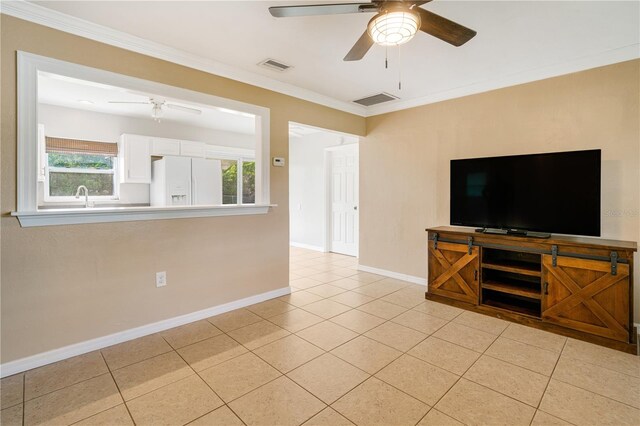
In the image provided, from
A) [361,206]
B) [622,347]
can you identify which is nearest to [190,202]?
[361,206]

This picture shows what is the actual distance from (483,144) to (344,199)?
3.08 metres

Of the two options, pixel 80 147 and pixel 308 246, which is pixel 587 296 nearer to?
pixel 308 246

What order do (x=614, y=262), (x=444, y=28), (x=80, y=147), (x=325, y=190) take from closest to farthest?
(x=444, y=28) → (x=614, y=262) → (x=80, y=147) → (x=325, y=190)

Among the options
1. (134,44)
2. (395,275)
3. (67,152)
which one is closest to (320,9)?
(134,44)

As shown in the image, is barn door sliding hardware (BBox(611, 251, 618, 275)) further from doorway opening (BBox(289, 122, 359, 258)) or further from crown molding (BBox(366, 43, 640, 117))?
doorway opening (BBox(289, 122, 359, 258))

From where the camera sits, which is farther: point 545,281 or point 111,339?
point 545,281

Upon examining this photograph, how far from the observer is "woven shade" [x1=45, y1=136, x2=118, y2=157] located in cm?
467

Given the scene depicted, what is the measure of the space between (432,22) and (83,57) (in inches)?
106

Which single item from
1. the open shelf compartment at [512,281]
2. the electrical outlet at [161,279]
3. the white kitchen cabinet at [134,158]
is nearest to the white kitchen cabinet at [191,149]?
the white kitchen cabinet at [134,158]

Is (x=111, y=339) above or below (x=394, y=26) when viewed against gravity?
below

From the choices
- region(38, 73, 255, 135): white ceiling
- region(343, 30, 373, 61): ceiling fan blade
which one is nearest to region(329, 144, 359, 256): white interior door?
region(38, 73, 255, 135): white ceiling

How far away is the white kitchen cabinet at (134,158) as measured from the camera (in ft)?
16.9

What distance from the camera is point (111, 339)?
2.64 metres

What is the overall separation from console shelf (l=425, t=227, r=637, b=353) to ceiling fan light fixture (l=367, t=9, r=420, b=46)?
2.35 meters
